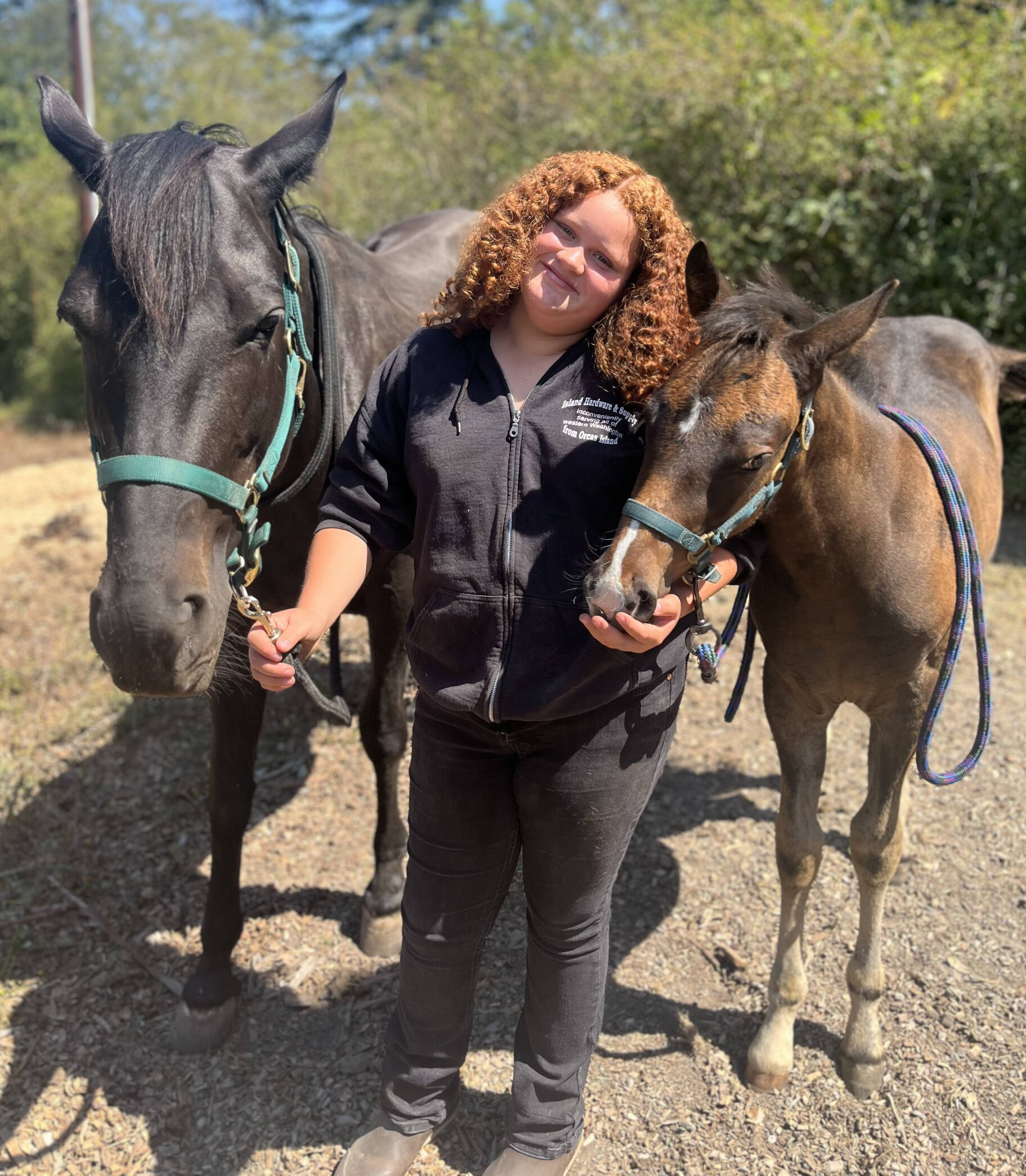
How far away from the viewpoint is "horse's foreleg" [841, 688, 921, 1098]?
7.71 ft

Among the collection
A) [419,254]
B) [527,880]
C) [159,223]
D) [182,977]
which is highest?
[159,223]

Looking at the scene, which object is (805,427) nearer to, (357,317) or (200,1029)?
(357,317)

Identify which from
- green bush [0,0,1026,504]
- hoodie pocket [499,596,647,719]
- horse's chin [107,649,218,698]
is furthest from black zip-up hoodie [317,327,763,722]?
green bush [0,0,1026,504]

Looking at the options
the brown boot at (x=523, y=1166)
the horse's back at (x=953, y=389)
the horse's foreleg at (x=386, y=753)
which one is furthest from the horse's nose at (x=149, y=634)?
the horse's back at (x=953, y=389)

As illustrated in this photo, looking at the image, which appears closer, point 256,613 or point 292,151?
point 256,613

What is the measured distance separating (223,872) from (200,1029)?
419mm

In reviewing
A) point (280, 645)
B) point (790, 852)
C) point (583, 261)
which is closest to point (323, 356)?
point (583, 261)

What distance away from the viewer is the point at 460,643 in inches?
71.5

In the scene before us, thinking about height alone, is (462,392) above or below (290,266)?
below

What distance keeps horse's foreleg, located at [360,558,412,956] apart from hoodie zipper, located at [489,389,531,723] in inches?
43.1

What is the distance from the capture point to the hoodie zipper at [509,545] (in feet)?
5.73

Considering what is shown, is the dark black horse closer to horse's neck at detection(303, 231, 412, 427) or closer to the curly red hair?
horse's neck at detection(303, 231, 412, 427)

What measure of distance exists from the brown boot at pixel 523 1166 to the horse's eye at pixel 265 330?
182 centimetres

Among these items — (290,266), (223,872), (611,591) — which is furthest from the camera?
(223,872)
